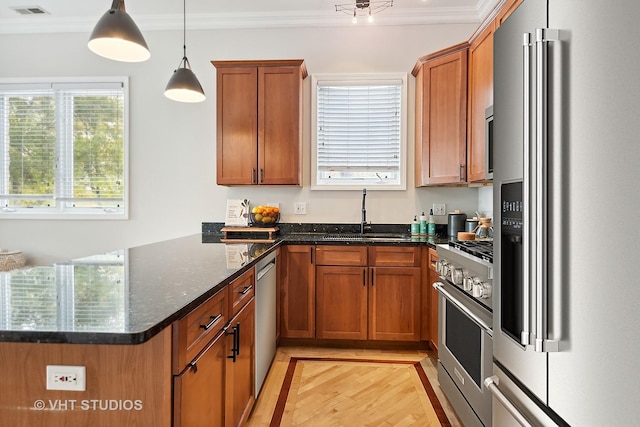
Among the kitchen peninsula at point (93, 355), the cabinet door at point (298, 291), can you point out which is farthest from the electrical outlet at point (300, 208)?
the kitchen peninsula at point (93, 355)

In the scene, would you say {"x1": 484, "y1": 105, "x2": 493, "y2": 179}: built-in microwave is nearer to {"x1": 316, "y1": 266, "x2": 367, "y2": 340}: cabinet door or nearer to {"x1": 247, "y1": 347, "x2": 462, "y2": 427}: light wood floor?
{"x1": 316, "y1": 266, "x2": 367, "y2": 340}: cabinet door

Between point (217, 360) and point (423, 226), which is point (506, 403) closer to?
point (217, 360)

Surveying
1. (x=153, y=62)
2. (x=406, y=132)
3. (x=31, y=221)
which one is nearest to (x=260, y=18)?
(x=153, y=62)

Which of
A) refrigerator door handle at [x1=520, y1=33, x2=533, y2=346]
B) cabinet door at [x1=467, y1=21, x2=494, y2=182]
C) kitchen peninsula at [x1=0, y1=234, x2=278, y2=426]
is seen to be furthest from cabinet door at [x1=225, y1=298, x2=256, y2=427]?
cabinet door at [x1=467, y1=21, x2=494, y2=182]

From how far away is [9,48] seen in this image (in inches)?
156

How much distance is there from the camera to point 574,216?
2.87 ft

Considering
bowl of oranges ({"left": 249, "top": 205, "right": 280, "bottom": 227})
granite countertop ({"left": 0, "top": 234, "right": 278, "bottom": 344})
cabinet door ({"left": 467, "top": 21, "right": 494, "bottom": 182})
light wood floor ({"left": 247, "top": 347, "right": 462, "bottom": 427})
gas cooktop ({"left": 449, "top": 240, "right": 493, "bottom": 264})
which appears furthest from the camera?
bowl of oranges ({"left": 249, "top": 205, "right": 280, "bottom": 227})

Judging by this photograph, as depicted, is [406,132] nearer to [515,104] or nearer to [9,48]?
[515,104]

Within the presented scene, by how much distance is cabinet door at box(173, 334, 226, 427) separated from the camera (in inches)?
42.3

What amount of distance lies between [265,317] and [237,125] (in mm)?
1822

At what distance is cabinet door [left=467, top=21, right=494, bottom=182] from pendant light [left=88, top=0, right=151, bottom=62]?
2183 mm

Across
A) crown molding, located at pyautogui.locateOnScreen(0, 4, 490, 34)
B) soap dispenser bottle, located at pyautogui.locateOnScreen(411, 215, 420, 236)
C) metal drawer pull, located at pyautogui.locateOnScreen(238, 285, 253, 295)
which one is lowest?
metal drawer pull, located at pyautogui.locateOnScreen(238, 285, 253, 295)

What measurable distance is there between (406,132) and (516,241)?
2.80 m

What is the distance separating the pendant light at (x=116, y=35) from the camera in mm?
1822
